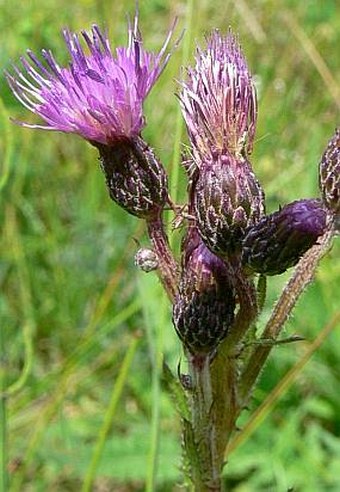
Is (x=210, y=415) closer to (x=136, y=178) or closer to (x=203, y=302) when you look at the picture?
(x=203, y=302)

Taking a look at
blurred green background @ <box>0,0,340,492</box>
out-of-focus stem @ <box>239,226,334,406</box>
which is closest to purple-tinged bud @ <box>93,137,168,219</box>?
out-of-focus stem @ <box>239,226,334,406</box>

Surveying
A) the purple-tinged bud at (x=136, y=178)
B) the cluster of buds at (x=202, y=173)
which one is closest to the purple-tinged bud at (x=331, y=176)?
the cluster of buds at (x=202, y=173)

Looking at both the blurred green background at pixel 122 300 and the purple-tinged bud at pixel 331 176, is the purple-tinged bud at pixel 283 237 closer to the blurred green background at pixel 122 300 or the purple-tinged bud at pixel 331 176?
the purple-tinged bud at pixel 331 176

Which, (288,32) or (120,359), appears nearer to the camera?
(120,359)

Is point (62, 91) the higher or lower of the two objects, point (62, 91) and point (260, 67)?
the lower

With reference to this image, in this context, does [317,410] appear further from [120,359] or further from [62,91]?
[62,91]

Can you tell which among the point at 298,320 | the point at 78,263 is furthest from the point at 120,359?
the point at 298,320
